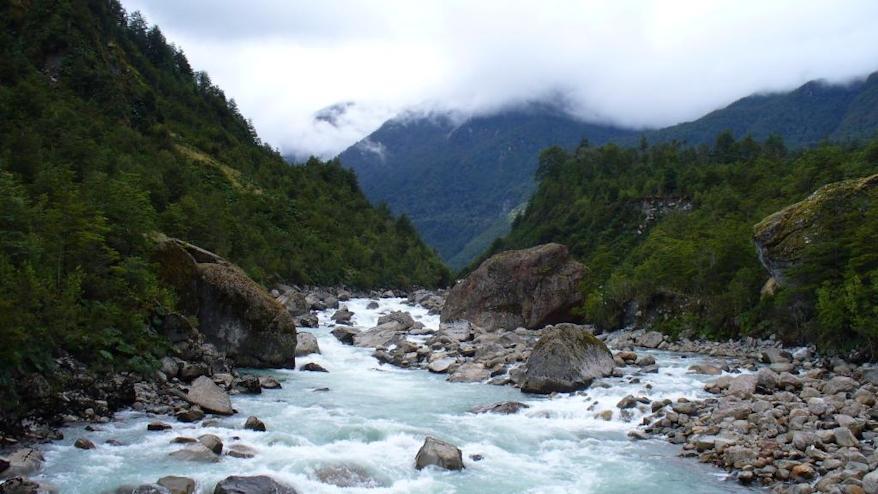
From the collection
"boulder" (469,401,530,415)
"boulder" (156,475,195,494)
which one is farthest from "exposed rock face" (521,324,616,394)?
"boulder" (156,475,195,494)

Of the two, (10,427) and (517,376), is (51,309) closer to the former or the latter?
(10,427)

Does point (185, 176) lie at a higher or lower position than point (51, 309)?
higher

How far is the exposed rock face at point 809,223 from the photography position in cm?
2728

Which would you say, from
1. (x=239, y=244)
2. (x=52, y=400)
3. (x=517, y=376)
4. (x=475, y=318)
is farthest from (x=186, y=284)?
(x=239, y=244)

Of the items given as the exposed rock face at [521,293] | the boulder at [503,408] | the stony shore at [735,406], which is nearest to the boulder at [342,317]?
the exposed rock face at [521,293]

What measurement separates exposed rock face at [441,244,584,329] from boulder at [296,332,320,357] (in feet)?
58.0

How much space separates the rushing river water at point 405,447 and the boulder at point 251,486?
45 centimetres

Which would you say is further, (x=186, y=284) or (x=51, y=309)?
(x=186, y=284)

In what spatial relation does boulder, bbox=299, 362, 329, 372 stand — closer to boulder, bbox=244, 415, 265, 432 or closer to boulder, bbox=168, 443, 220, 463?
boulder, bbox=244, 415, 265, 432

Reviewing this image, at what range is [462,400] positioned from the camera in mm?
21109

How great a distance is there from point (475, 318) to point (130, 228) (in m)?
28.0

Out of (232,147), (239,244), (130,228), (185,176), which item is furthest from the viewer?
(232,147)

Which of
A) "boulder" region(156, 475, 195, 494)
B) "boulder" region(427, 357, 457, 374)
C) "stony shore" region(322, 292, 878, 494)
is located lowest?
"stony shore" region(322, 292, 878, 494)

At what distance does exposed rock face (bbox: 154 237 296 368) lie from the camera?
23.5 metres
